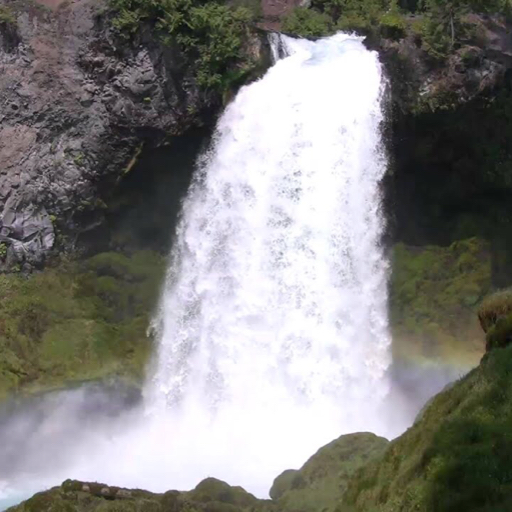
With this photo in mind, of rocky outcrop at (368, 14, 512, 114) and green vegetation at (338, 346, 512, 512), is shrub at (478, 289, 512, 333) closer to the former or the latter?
green vegetation at (338, 346, 512, 512)

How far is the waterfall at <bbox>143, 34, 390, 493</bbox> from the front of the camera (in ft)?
73.8

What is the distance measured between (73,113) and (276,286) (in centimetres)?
820

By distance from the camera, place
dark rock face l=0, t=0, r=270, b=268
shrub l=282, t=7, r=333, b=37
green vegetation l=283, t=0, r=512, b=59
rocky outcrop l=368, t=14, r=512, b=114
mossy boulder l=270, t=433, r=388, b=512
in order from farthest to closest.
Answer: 1. shrub l=282, t=7, r=333, b=37
2. dark rock face l=0, t=0, r=270, b=268
3. green vegetation l=283, t=0, r=512, b=59
4. rocky outcrop l=368, t=14, r=512, b=114
5. mossy boulder l=270, t=433, r=388, b=512

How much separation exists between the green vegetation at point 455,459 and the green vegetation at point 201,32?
49.9ft

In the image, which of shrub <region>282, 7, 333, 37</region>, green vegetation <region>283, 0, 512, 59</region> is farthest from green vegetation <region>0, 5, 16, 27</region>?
green vegetation <region>283, 0, 512, 59</region>

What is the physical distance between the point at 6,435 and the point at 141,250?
666cm

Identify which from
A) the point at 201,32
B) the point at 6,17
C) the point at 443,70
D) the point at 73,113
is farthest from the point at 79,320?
the point at 443,70

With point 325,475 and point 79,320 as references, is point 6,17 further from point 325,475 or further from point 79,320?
point 325,475

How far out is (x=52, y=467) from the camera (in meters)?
22.5

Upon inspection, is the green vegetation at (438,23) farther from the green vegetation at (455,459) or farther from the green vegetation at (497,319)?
the green vegetation at (455,459)

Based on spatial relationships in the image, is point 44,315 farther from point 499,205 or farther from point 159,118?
point 499,205

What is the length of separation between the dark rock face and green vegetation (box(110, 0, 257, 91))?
1.25 feet

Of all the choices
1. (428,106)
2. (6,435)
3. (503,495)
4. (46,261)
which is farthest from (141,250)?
(503,495)

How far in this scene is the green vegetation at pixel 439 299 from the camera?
2484 cm
